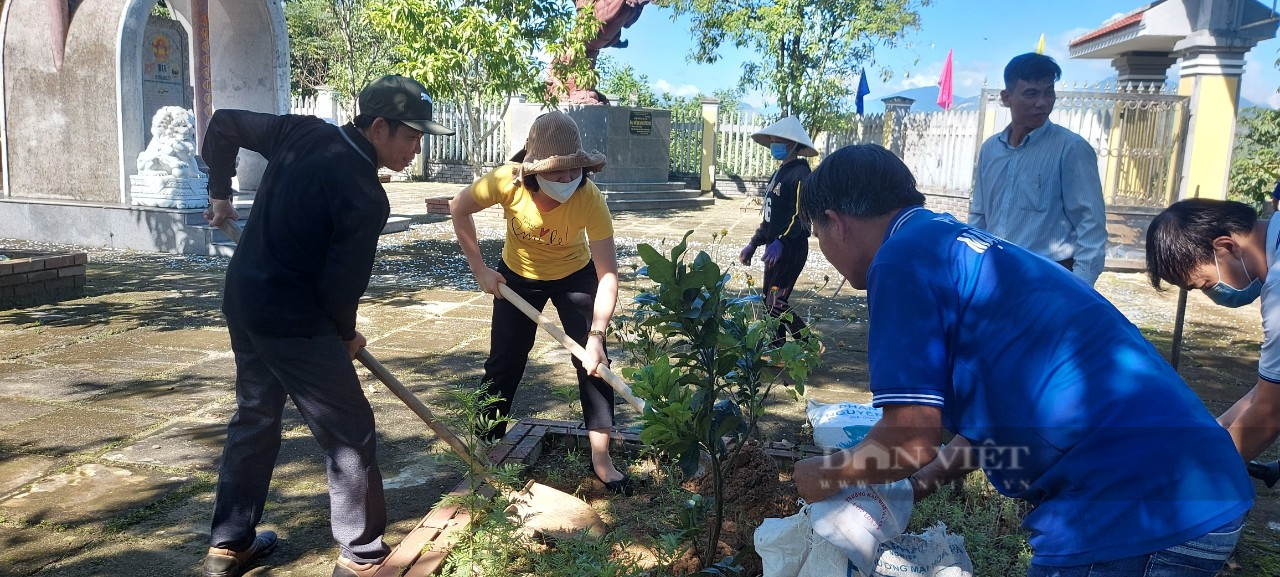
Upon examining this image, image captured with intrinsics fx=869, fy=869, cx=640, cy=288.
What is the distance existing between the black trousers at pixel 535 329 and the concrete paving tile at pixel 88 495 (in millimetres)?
1391

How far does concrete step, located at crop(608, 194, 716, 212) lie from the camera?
16.6 metres

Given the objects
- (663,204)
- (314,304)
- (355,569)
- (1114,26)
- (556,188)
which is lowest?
(355,569)

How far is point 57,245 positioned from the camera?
9719 mm

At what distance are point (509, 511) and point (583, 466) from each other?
0.77m

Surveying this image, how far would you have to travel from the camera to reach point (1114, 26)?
13.3 metres

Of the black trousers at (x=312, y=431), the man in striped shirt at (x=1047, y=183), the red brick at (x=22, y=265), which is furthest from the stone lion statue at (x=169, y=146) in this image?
the man in striped shirt at (x=1047, y=183)

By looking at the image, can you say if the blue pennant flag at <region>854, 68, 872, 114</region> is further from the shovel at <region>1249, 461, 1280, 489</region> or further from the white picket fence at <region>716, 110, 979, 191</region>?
the shovel at <region>1249, 461, 1280, 489</region>

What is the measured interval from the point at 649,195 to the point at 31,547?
590 inches

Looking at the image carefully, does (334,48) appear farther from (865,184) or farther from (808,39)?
(865,184)

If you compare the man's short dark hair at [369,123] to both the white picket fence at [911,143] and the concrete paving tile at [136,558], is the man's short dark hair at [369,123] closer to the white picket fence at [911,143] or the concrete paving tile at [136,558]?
the concrete paving tile at [136,558]

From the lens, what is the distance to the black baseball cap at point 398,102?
8.66 feet

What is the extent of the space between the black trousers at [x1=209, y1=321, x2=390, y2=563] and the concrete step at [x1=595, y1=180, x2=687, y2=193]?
45.3ft

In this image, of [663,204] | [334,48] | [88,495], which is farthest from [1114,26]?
[334,48]

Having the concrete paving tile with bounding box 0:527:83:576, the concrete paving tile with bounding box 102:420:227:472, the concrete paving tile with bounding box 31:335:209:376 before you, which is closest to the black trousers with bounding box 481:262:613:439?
the concrete paving tile with bounding box 102:420:227:472
